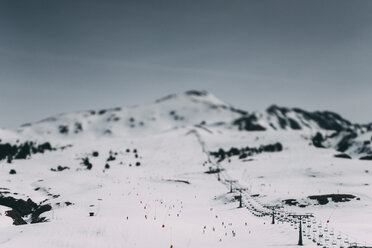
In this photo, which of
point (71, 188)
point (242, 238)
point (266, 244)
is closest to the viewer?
point (266, 244)

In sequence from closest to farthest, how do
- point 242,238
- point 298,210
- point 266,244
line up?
point 266,244 → point 242,238 → point 298,210

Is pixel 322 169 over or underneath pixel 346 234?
over

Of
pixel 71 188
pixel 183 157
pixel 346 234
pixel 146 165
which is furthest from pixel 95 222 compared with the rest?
pixel 183 157

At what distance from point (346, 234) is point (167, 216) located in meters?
33.8

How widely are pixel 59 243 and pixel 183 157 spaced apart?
117 m

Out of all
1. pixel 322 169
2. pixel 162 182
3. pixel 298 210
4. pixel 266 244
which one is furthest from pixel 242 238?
pixel 322 169

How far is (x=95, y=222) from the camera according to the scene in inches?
2060

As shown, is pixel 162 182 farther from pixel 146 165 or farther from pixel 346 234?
pixel 346 234

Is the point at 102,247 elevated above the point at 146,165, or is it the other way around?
the point at 146,165

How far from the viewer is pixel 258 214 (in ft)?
214

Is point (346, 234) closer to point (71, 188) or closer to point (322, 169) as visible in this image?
point (322, 169)

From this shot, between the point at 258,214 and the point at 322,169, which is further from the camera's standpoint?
the point at 322,169

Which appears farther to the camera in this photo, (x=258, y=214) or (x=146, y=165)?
(x=146, y=165)

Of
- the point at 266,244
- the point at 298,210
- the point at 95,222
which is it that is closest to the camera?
the point at 266,244
